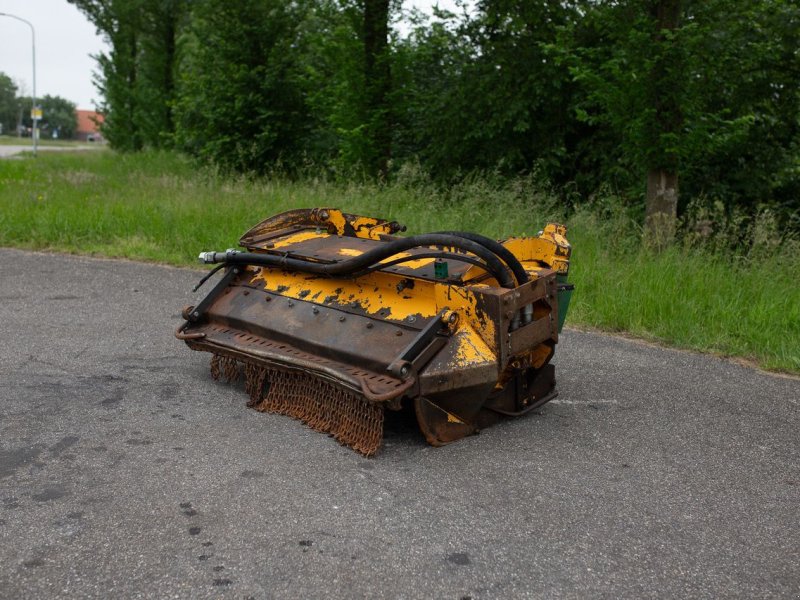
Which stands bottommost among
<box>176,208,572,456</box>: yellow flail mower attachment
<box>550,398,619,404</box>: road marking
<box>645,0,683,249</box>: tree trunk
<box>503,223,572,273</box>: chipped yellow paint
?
<box>550,398,619,404</box>: road marking

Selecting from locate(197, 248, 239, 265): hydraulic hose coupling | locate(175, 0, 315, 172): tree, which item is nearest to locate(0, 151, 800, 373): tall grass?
locate(197, 248, 239, 265): hydraulic hose coupling

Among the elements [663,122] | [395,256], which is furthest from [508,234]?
[395,256]

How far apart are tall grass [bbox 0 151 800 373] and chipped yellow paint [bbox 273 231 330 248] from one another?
8.02 feet

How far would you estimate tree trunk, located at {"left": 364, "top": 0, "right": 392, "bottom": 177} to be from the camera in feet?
43.3

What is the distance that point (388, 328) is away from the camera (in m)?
3.92

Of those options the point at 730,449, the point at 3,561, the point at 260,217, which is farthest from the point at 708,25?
the point at 3,561

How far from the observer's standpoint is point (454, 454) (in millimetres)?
3711

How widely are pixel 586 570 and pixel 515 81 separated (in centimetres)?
1092

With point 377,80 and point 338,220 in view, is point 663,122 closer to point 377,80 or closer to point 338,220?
point 338,220

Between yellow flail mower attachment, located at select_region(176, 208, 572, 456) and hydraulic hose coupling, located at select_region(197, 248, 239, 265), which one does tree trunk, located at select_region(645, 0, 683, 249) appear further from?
hydraulic hose coupling, located at select_region(197, 248, 239, 265)

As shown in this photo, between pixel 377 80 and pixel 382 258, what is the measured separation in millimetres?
10067

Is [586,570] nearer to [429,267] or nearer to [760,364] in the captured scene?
[429,267]

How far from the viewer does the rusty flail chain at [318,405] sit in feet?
12.1

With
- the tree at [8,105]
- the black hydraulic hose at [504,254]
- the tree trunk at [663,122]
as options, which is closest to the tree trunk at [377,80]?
the tree trunk at [663,122]
